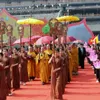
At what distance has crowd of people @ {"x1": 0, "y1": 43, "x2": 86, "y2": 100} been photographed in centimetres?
1061

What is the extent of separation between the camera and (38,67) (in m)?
15.8

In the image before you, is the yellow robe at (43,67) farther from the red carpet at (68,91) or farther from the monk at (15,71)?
the monk at (15,71)

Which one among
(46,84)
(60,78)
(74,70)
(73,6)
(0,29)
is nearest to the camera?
(60,78)

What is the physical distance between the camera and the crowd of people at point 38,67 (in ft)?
34.8

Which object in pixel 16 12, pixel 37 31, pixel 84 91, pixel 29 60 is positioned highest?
pixel 16 12

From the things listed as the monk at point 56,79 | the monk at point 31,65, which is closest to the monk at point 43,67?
the monk at point 31,65

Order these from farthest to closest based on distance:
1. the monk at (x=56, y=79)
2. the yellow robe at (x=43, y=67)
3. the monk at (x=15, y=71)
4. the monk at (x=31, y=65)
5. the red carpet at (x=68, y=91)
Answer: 1. the monk at (x=31, y=65)
2. the yellow robe at (x=43, y=67)
3. the monk at (x=15, y=71)
4. the red carpet at (x=68, y=91)
5. the monk at (x=56, y=79)

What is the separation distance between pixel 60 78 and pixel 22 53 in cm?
436

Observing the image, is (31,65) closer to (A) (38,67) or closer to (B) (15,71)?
(A) (38,67)

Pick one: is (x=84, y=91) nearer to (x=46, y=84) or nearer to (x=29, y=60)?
(x=46, y=84)

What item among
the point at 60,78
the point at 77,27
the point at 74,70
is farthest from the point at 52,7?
the point at 60,78

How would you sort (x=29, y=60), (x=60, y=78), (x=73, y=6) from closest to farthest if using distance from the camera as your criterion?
(x=60, y=78) < (x=29, y=60) < (x=73, y=6)

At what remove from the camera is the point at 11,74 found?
12.9m

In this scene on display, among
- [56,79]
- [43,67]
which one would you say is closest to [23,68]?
[43,67]
